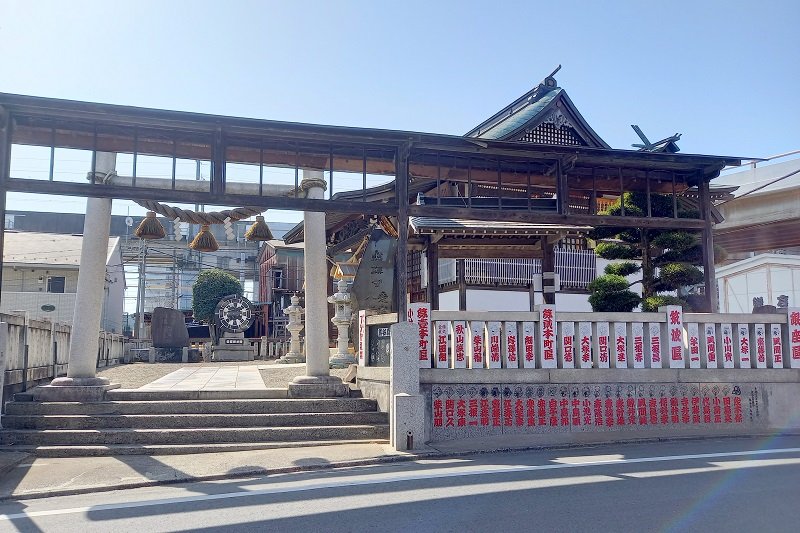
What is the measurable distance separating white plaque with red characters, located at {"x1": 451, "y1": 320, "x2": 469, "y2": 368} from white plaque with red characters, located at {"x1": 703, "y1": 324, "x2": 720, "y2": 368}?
4.57 m

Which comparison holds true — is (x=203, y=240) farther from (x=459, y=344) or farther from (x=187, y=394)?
(x=459, y=344)

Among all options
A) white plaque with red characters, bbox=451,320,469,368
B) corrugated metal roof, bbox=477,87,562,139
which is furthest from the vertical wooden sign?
corrugated metal roof, bbox=477,87,562,139

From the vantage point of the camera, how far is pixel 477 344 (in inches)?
440

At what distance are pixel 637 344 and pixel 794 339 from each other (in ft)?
10.5

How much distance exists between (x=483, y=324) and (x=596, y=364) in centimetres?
217

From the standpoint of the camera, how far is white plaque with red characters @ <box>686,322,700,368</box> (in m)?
11.7

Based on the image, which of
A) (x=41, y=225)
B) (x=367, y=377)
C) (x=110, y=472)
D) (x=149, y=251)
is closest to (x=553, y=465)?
(x=367, y=377)

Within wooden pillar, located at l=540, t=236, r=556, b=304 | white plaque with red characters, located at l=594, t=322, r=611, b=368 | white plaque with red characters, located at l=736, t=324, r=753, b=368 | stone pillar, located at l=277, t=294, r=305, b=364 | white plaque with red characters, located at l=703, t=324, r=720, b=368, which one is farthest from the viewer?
stone pillar, located at l=277, t=294, r=305, b=364

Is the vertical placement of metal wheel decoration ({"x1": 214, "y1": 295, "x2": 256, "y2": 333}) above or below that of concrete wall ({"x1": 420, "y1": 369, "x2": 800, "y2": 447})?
above

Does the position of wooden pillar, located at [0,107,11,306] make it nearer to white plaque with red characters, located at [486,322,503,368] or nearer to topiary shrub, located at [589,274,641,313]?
white plaque with red characters, located at [486,322,503,368]

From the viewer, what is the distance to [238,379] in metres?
15.6

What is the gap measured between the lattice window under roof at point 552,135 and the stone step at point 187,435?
13376 mm

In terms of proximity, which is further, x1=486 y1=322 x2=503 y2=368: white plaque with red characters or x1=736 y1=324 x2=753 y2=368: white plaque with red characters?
x1=736 y1=324 x2=753 y2=368: white plaque with red characters

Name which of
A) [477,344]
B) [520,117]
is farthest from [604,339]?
[520,117]
